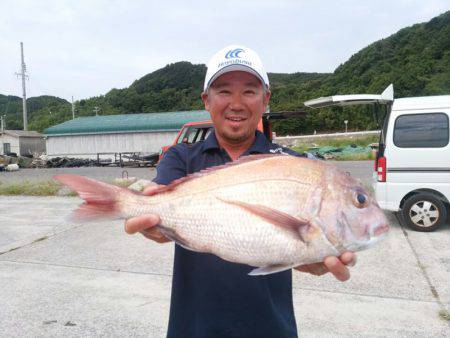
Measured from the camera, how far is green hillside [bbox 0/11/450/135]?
46.8 metres

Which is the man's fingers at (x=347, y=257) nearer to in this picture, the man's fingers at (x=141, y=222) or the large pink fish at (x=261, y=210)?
the large pink fish at (x=261, y=210)

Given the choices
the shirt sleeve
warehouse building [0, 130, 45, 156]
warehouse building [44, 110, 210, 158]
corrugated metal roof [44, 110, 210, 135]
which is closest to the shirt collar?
the shirt sleeve

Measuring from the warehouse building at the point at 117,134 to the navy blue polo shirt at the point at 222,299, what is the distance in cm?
2533

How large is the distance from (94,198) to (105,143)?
3002cm

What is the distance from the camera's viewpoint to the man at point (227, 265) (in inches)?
68.1

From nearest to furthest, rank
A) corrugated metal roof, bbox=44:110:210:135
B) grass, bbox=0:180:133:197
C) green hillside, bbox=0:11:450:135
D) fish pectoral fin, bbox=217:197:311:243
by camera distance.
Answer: fish pectoral fin, bbox=217:197:311:243 → grass, bbox=0:180:133:197 → corrugated metal roof, bbox=44:110:210:135 → green hillside, bbox=0:11:450:135

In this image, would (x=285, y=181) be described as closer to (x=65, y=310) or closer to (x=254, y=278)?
(x=254, y=278)

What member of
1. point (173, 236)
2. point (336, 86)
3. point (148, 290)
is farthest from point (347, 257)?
point (336, 86)

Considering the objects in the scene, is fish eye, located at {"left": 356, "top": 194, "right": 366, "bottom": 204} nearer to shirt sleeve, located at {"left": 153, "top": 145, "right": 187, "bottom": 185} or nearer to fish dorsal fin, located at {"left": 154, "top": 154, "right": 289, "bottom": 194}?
fish dorsal fin, located at {"left": 154, "top": 154, "right": 289, "bottom": 194}

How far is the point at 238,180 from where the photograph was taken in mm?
1584

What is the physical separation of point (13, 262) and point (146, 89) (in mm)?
87042

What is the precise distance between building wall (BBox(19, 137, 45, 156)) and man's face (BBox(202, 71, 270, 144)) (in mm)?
40845

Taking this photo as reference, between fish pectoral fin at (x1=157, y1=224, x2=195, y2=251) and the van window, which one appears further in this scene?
the van window

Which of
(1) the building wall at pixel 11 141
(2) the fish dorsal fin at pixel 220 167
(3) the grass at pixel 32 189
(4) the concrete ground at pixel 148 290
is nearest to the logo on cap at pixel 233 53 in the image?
(2) the fish dorsal fin at pixel 220 167
